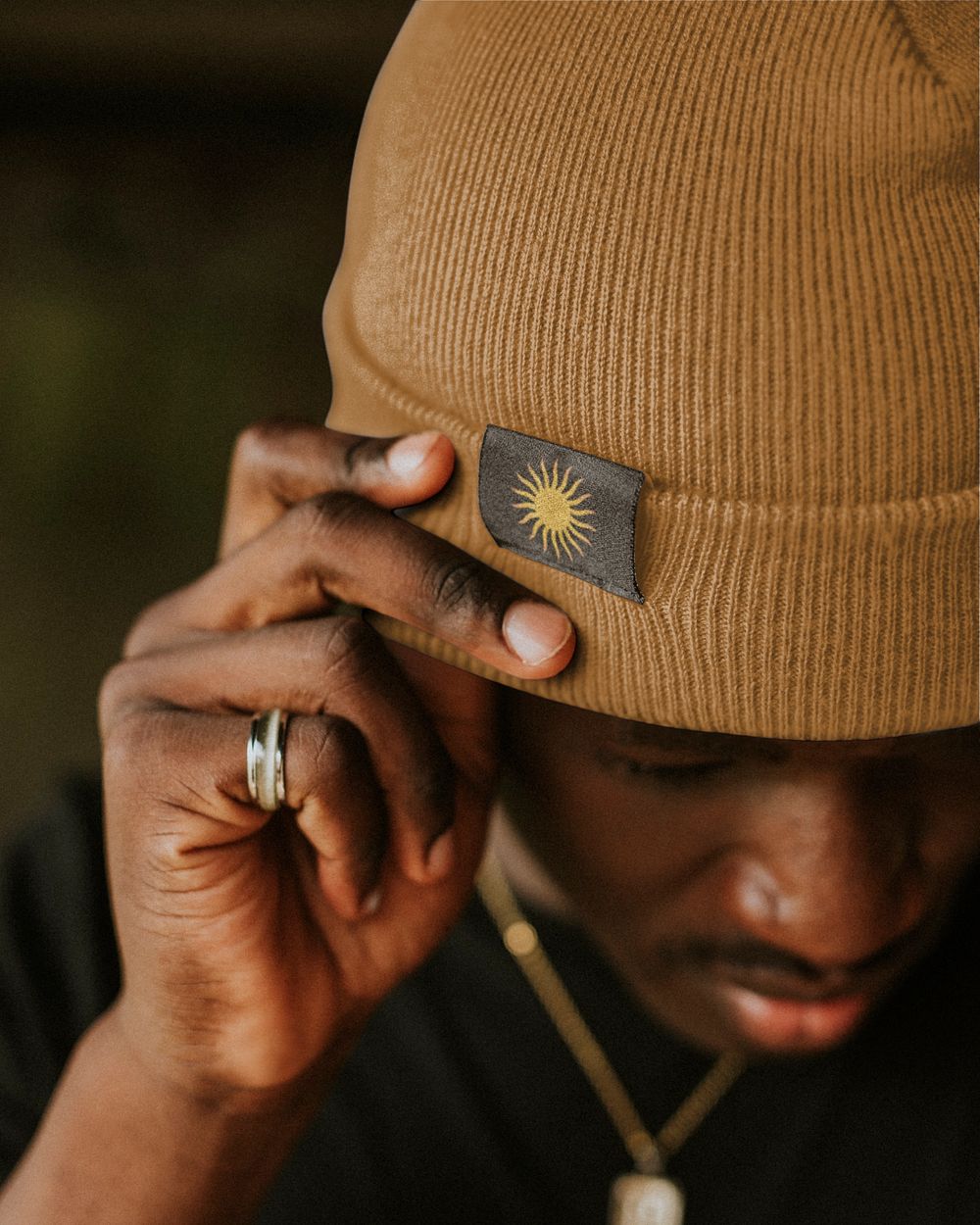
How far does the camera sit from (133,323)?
2.17 meters

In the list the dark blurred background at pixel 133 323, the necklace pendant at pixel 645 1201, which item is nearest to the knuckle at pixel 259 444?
the necklace pendant at pixel 645 1201

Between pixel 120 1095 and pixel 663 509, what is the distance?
603mm

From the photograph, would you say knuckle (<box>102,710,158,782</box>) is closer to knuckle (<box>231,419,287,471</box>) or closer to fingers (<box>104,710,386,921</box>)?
fingers (<box>104,710,386,921</box>)

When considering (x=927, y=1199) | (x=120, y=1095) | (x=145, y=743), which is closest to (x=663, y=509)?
(x=145, y=743)

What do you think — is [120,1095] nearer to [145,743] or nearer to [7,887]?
[145,743]

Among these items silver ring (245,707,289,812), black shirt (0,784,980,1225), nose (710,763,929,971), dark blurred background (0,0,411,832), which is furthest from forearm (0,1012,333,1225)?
dark blurred background (0,0,411,832)

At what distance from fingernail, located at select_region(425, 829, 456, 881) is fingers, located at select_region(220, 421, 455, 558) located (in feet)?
0.82

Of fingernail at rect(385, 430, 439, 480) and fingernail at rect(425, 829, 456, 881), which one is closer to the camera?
fingernail at rect(385, 430, 439, 480)

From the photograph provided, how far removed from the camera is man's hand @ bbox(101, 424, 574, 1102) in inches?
28.6

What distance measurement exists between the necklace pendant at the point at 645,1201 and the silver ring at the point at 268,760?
1.68 ft

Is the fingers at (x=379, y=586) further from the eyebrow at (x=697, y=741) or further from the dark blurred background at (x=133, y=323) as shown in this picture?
the dark blurred background at (x=133, y=323)

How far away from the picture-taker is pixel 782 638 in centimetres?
65

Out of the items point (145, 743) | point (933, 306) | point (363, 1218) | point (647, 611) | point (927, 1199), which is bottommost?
point (363, 1218)

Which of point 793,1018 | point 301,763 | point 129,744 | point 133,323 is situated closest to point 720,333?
point 301,763
